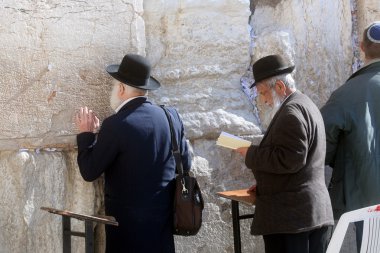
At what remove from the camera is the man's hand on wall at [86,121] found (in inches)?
123

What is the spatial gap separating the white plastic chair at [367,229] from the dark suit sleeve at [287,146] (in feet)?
1.70

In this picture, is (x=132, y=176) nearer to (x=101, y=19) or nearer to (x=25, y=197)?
(x=25, y=197)

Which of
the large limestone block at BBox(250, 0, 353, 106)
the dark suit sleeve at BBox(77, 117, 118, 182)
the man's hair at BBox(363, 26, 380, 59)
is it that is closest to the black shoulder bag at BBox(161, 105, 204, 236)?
the dark suit sleeve at BBox(77, 117, 118, 182)

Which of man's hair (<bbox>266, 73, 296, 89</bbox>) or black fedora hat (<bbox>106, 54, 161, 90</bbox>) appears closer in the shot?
man's hair (<bbox>266, 73, 296, 89</bbox>)

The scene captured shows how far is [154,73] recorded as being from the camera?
3.75 m

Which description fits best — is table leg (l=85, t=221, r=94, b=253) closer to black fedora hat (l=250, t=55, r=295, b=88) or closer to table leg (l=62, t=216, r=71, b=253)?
table leg (l=62, t=216, r=71, b=253)

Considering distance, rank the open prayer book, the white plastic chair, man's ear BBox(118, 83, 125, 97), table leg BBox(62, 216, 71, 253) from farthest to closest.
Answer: man's ear BBox(118, 83, 125, 97) < the open prayer book < table leg BBox(62, 216, 71, 253) < the white plastic chair

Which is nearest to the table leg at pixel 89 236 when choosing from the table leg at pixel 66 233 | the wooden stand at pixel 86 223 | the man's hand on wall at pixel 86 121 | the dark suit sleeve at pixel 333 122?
the wooden stand at pixel 86 223

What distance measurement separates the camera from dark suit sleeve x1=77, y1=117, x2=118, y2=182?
2.84 metres

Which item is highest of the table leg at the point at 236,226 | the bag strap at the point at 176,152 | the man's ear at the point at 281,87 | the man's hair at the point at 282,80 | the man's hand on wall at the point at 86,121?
the man's hair at the point at 282,80

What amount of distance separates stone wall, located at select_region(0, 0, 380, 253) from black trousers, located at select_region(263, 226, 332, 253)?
32.3 inches

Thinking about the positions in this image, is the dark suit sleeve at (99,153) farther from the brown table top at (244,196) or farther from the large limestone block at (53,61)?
the brown table top at (244,196)

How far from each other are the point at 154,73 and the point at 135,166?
3.37ft

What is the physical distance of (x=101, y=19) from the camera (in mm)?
3525
